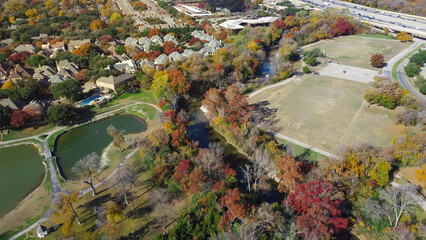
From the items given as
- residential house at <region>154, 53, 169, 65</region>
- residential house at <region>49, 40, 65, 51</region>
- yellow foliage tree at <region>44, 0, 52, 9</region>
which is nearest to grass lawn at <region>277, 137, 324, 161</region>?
residential house at <region>154, 53, 169, 65</region>

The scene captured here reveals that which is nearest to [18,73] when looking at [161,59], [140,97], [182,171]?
[140,97]

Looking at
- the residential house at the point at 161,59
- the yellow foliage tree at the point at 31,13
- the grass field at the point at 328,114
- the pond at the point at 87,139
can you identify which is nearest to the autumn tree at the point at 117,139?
the pond at the point at 87,139

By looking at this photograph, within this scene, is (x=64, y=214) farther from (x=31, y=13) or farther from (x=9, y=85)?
(x=31, y=13)

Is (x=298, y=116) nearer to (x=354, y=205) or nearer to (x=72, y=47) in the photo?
(x=354, y=205)

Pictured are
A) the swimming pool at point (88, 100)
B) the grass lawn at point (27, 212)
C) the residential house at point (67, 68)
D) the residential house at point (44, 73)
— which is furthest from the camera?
the residential house at point (67, 68)

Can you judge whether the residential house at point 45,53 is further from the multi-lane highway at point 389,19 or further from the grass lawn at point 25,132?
the multi-lane highway at point 389,19
